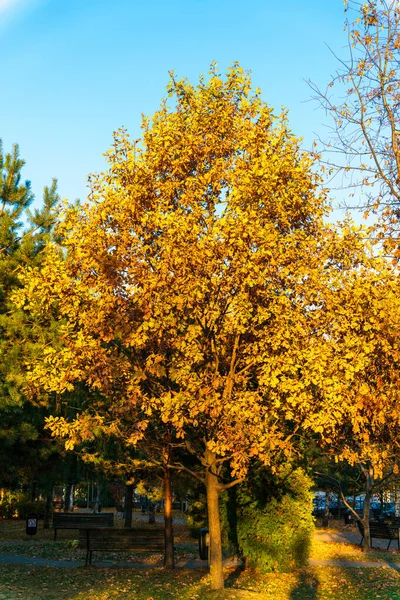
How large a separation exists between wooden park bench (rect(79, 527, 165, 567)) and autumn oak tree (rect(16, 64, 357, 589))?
3.81 metres

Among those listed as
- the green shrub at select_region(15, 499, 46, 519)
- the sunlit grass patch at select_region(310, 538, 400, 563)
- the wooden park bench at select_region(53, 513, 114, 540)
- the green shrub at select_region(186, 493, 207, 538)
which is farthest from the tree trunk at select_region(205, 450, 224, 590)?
the green shrub at select_region(15, 499, 46, 519)

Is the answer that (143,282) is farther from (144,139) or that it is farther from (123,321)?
(144,139)

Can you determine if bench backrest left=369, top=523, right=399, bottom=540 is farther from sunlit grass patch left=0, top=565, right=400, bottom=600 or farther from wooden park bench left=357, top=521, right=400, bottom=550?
sunlit grass patch left=0, top=565, right=400, bottom=600

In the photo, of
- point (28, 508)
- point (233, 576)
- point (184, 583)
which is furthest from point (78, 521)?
point (28, 508)

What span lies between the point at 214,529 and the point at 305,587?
2.87 m

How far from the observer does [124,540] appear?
1633 cm

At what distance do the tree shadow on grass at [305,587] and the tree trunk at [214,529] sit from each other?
1572 mm

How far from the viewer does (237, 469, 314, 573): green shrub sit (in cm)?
1598

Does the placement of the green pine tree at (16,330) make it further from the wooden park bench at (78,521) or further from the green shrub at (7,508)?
the green shrub at (7,508)

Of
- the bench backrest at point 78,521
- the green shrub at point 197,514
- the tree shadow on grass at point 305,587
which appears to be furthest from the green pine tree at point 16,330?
the tree shadow on grass at point 305,587

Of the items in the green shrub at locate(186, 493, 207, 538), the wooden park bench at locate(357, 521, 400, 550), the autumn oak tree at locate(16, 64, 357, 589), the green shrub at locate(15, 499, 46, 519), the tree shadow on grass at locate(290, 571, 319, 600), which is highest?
the autumn oak tree at locate(16, 64, 357, 589)

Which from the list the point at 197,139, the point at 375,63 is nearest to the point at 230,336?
the point at 197,139

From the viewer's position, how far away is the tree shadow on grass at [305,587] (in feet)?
42.3

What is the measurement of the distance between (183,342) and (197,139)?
4457 mm
